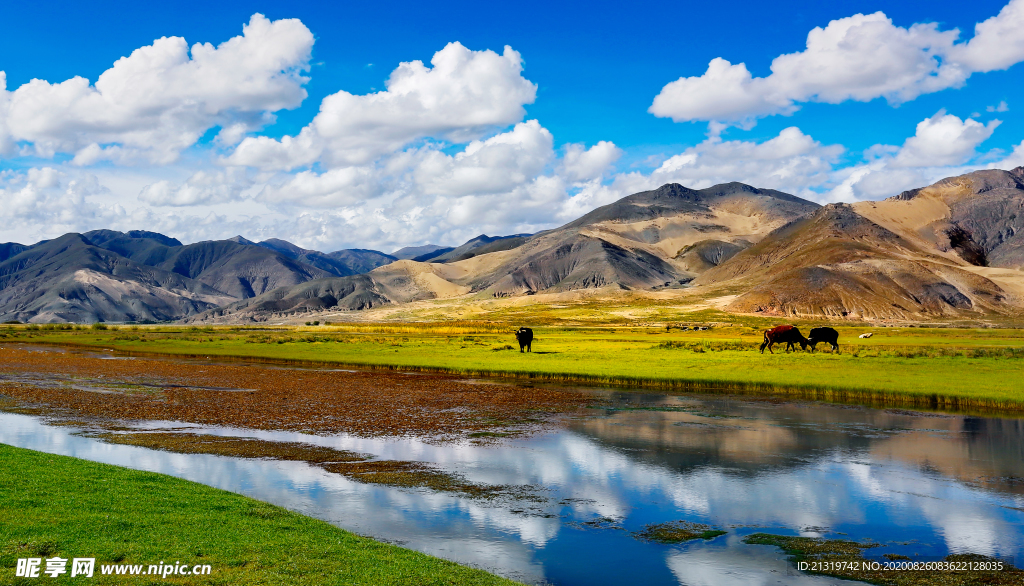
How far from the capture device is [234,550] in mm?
14031

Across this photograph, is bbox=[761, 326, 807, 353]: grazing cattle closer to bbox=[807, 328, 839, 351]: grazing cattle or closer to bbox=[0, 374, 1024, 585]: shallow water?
bbox=[807, 328, 839, 351]: grazing cattle

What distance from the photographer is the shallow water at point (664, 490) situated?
17234mm

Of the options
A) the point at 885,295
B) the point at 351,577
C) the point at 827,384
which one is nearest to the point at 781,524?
the point at 351,577

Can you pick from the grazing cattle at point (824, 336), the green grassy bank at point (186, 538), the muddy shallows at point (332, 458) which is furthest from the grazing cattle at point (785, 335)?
the green grassy bank at point (186, 538)

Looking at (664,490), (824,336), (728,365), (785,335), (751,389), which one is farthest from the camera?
(824,336)

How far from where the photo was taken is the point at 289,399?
44.6 metres

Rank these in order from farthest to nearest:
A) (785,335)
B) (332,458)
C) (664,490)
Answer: (785,335) → (332,458) → (664,490)

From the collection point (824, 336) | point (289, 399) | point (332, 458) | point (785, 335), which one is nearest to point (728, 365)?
point (785, 335)

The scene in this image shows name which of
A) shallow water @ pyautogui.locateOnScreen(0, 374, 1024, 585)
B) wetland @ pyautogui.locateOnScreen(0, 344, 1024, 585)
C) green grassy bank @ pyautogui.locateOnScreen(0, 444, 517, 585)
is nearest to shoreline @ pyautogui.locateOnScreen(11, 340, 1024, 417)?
wetland @ pyautogui.locateOnScreen(0, 344, 1024, 585)

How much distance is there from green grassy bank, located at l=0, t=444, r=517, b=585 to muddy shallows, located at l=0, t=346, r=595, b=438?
51.2ft

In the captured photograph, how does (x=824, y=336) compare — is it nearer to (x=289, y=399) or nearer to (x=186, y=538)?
(x=289, y=399)

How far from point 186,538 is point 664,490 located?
1521cm

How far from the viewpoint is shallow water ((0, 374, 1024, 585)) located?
679 inches

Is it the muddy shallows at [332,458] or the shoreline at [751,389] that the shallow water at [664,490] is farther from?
the shoreline at [751,389]
